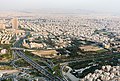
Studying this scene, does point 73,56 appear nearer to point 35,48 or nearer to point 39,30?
point 35,48

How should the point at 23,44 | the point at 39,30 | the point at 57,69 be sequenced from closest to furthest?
the point at 57,69 → the point at 23,44 → the point at 39,30

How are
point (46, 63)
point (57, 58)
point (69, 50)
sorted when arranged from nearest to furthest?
1. point (46, 63)
2. point (57, 58)
3. point (69, 50)

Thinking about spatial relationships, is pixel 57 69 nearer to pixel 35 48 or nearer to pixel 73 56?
pixel 73 56

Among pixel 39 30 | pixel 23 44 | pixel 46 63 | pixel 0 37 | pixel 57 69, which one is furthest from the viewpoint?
pixel 39 30

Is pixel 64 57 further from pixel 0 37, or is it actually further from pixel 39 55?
pixel 0 37

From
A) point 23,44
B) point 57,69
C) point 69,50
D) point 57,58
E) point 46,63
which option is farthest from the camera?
point 23,44

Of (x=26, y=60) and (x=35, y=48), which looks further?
(x=35, y=48)

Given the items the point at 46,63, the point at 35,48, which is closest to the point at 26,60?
the point at 46,63

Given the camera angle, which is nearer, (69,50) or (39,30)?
(69,50)

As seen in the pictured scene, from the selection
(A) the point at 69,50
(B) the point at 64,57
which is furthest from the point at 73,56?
(A) the point at 69,50
